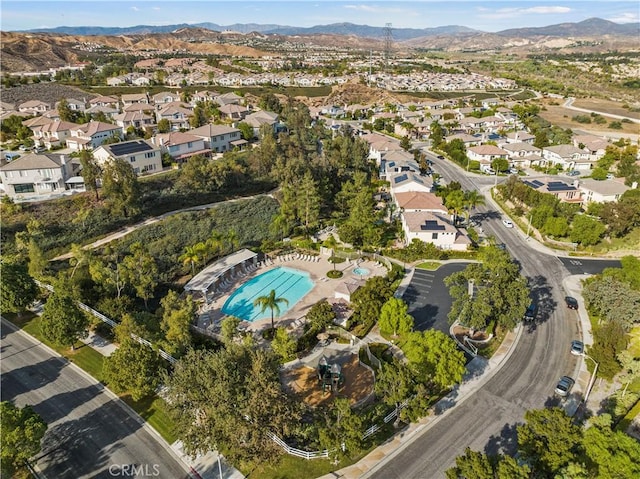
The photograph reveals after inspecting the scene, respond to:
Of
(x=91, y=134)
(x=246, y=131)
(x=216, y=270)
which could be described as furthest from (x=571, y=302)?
(x=91, y=134)

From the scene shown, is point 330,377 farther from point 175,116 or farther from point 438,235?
point 175,116

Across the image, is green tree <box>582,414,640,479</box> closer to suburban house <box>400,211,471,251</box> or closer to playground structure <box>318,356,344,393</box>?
playground structure <box>318,356,344,393</box>

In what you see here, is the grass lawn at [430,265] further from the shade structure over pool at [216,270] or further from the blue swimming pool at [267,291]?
the shade structure over pool at [216,270]

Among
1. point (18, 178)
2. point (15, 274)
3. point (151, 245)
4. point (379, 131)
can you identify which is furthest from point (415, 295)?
point (379, 131)

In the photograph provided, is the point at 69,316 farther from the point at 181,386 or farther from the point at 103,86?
the point at 103,86

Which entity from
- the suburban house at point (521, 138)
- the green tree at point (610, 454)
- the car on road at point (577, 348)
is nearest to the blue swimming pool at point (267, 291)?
the car on road at point (577, 348)

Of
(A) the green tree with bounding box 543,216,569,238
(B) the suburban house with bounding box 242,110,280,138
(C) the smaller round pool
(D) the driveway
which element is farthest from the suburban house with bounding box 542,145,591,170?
(B) the suburban house with bounding box 242,110,280,138

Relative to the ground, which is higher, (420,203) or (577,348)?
(420,203)
